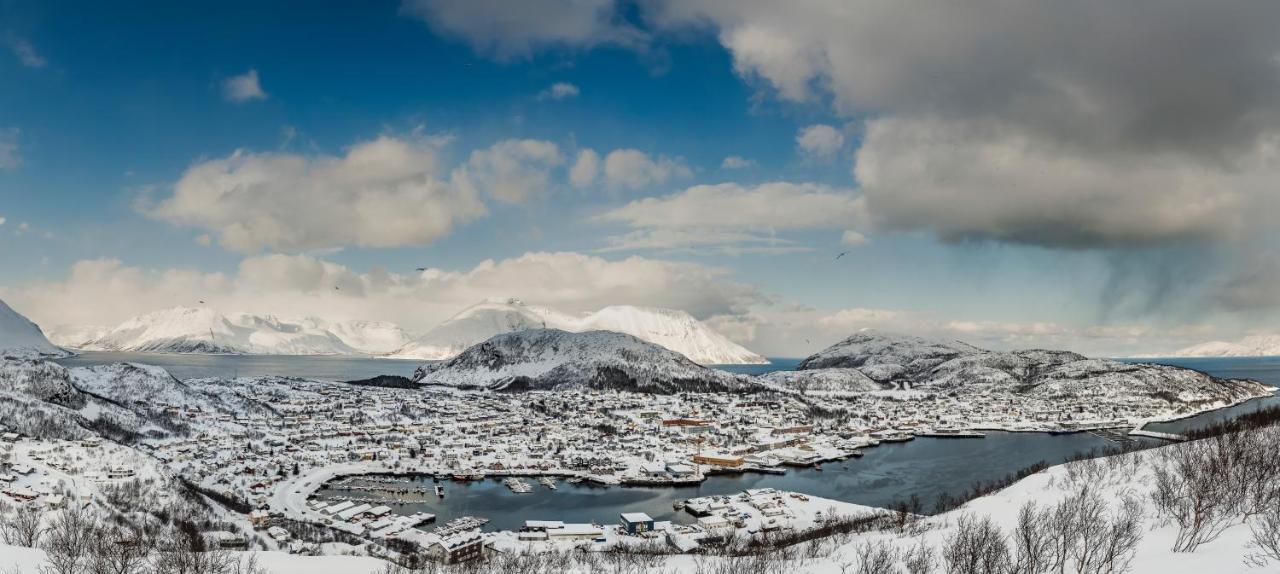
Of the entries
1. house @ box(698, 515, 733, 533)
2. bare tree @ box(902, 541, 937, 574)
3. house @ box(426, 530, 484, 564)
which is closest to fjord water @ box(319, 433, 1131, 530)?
house @ box(698, 515, 733, 533)

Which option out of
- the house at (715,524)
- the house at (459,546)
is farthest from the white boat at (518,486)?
the house at (715,524)

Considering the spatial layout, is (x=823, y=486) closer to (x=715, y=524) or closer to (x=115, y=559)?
(x=715, y=524)

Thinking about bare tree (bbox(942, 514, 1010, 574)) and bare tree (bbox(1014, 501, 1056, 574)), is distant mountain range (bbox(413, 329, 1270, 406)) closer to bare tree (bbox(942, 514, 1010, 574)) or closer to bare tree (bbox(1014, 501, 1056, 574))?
bare tree (bbox(1014, 501, 1056, 574))

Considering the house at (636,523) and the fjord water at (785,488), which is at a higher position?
the house at (636,523)

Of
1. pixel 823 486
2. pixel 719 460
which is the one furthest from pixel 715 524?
pixel 719 460

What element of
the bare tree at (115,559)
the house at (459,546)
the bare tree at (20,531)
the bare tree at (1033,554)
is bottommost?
the house at (459,546)

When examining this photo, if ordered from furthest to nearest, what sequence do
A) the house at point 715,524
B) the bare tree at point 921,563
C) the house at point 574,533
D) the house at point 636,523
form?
1. the house at point 636,523
2. the house at point 715,524
3. the house at point 574,533
4. the bare tree at point 921,563

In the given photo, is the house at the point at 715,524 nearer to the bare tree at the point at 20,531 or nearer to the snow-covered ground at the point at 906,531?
the snow-covered ground at the point at 906,531

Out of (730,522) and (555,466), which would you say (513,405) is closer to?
(555,466)

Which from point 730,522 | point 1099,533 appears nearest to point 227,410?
point 730,522
